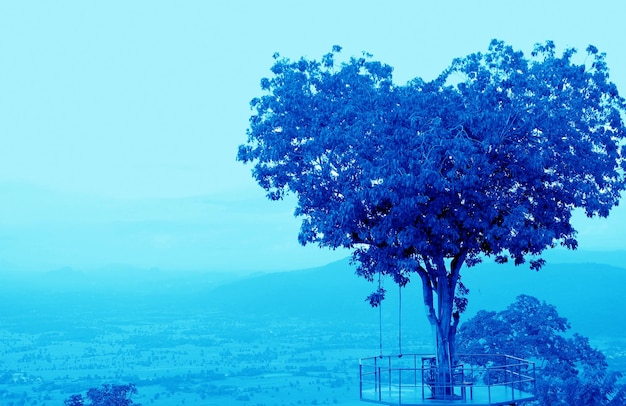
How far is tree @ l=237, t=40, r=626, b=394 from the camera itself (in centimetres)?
2145

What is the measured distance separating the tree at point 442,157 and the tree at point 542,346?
1868cm

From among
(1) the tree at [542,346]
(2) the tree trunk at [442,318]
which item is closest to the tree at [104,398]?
(1) the tree at [542,346]

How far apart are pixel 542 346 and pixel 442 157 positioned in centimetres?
2603

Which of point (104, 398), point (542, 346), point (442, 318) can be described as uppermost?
point (442, 318)

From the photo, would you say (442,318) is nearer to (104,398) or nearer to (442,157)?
(442,157)

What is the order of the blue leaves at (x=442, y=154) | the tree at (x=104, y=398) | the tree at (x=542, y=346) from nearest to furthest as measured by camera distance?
the blue leaves at (x=442, y=154)
the tree at (x=104, y=398)
the tree at (x=542, y=346)

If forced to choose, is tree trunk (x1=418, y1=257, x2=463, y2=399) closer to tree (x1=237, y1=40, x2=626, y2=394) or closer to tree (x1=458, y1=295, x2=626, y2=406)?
tree (x1=237, y1=40, x2=626, y2=394)

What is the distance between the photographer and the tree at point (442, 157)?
21.5 metres

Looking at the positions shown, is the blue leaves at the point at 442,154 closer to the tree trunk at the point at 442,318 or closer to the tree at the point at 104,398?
the tree trunk at the point at 442,318

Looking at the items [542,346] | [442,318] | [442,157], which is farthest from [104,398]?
[442,157]

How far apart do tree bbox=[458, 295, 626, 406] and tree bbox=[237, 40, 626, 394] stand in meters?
18.7

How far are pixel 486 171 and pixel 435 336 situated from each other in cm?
542

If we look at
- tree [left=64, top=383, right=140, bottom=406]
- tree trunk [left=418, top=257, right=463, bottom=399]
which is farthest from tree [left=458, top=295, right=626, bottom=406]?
tree trunk [left=418, top=257, right=463, bottom=399]

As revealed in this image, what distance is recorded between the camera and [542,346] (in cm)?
4397
